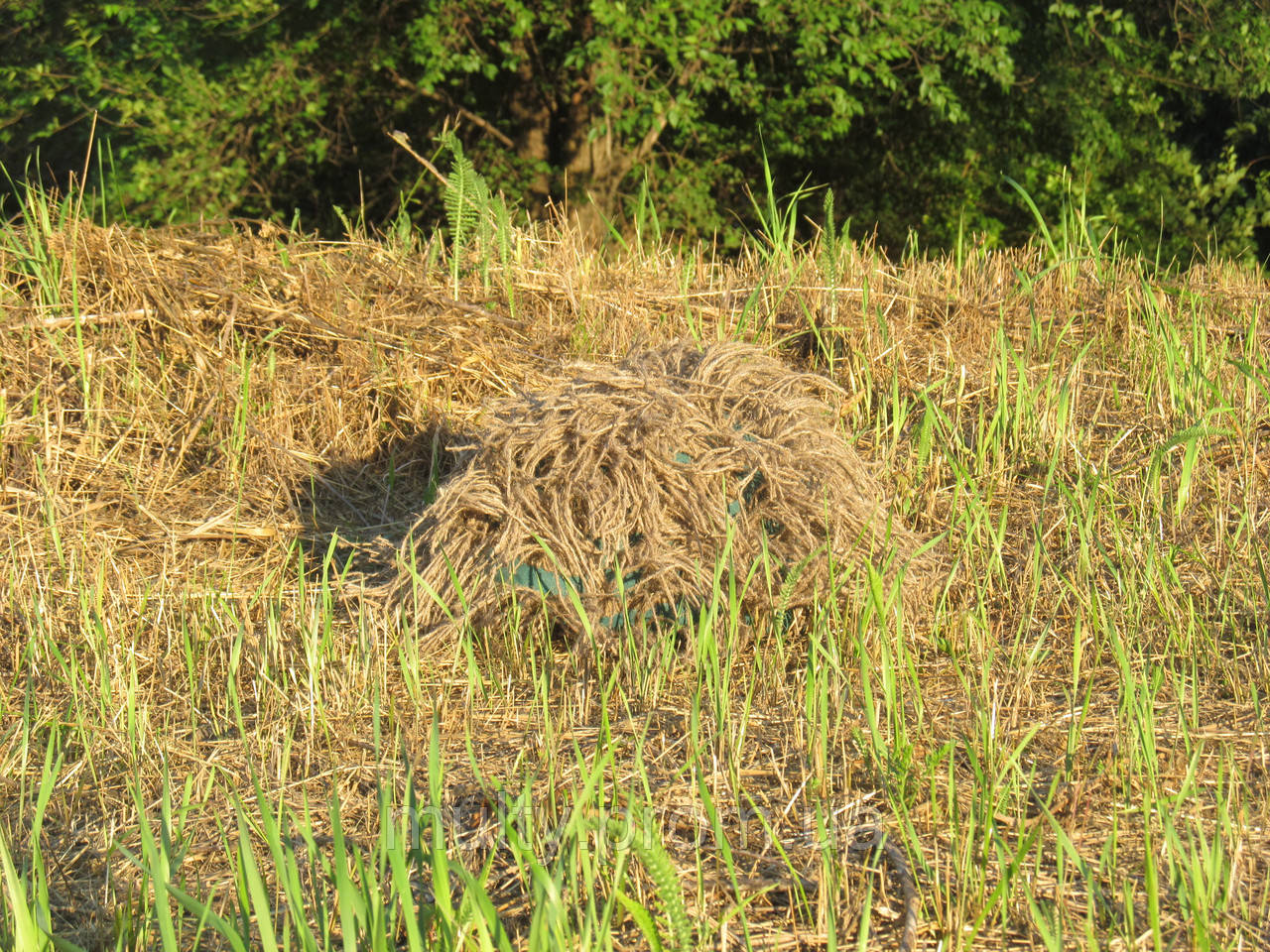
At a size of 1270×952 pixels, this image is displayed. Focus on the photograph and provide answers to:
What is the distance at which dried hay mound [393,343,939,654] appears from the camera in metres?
2.68

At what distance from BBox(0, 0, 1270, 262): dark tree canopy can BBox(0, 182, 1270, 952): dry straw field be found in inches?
124

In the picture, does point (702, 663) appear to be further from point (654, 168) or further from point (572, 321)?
point (654, 168)

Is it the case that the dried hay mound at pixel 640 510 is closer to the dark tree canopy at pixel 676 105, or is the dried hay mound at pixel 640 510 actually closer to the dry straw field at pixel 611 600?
the dry straw field at pixel 611 600

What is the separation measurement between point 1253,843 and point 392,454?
8.55ft

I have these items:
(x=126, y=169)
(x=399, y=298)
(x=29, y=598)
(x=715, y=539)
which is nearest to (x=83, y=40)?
(x=126, y=169)

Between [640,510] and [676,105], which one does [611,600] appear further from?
[676,105]

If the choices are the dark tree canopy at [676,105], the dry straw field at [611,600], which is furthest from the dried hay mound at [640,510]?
the dark tree canopy at [676,105]

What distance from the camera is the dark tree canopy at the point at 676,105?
292 inches

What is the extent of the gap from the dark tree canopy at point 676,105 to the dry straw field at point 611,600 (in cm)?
315

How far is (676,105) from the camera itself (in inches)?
280

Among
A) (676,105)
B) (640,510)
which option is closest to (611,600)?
(640,510)

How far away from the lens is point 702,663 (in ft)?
7.82

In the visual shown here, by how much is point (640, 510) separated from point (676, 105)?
4979 millimetres

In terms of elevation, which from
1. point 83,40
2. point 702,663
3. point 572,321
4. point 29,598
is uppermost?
point 83,40
